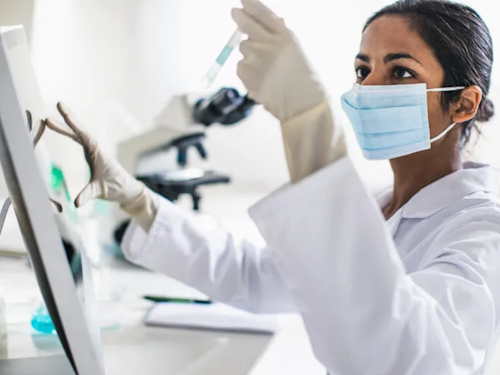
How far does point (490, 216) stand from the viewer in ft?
3.08

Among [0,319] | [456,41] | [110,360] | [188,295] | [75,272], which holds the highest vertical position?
[456,41]

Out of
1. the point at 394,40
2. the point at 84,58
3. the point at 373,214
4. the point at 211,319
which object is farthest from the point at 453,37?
the point at 84,58

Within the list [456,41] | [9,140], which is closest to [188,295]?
[456,41]

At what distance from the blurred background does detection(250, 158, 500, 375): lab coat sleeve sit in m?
1.41

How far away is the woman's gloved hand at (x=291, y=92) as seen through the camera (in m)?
Answer: 0.73

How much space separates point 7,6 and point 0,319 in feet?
4.09

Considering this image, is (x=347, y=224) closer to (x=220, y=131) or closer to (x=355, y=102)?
(x=355, y=102)

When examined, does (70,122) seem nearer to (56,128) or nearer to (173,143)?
(56,128)

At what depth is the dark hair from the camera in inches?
43.3

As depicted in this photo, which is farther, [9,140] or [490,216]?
[490,216]

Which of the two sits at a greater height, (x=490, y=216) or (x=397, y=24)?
(x=397, y=24)

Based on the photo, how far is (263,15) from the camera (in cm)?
78

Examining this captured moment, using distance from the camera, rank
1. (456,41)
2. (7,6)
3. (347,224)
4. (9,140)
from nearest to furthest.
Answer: (9,140), (347,224), (456,41), (7,6)

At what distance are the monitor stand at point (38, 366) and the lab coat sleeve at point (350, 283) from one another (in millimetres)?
339
